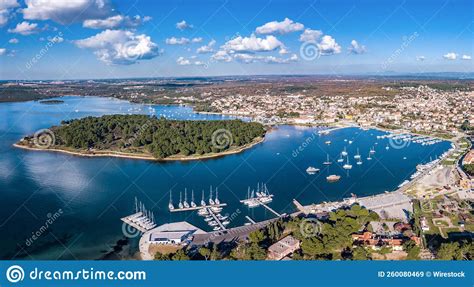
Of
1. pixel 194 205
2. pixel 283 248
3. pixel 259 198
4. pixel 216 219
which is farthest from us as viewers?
pixel 259 198

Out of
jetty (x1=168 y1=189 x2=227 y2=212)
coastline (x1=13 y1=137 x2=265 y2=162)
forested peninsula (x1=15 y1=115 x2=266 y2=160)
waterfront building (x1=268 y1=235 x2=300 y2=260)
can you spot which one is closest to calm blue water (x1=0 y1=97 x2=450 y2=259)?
jetty (x1=168 y1=189 x2=227 y2=212)

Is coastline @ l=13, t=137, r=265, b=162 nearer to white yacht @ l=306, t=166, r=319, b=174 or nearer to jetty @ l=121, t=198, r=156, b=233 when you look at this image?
white yacht @ l=306, t=166, r=319, b=174

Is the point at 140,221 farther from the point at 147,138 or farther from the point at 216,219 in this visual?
the point at 147,138

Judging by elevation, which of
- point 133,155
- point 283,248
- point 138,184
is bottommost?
point 283,248

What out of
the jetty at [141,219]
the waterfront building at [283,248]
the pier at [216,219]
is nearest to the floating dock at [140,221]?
the jetty at [141,219]

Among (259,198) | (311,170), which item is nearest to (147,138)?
(311,170)
